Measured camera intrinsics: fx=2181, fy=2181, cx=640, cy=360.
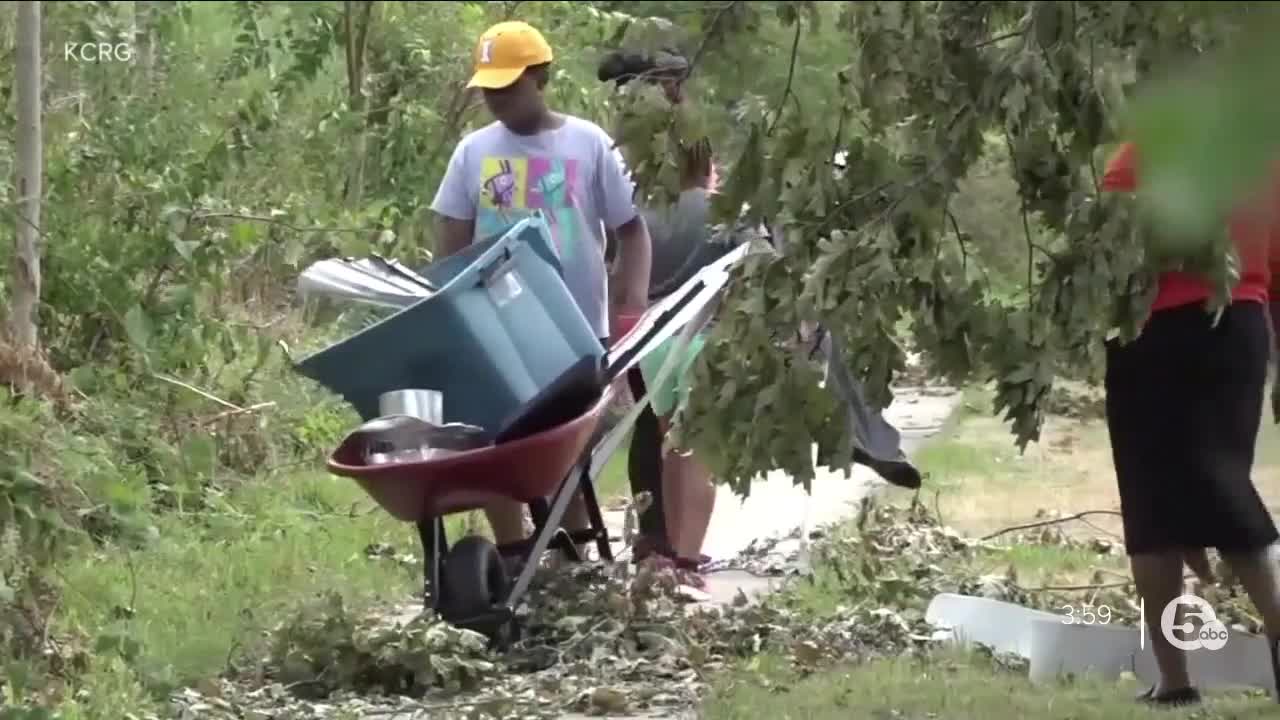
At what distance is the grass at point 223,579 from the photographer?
17.3ft

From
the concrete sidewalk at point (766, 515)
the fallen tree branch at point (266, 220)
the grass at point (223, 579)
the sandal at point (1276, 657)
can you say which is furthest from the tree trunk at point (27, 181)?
the sandal at point (1276, 657)

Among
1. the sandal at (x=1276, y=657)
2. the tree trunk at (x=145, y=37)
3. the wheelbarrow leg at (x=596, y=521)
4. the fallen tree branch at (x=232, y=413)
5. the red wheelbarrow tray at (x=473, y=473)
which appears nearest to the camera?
the sandal at (x=1276, y=657)

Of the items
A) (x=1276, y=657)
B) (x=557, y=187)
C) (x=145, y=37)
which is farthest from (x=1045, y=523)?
(x=145, y=37)

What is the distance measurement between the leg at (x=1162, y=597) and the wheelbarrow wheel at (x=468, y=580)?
1623 mm

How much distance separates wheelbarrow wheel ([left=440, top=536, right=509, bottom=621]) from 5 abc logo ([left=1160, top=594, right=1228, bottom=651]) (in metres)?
1.69

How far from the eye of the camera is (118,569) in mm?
6355

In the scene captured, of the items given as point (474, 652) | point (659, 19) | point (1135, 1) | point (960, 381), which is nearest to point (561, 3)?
point (474, 652)

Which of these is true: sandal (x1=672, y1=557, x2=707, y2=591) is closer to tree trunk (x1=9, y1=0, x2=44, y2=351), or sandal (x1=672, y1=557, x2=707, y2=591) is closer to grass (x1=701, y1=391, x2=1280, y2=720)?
grass (x1=701, y1=391, x2=1280, y2=720)

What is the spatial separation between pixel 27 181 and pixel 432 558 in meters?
2.00

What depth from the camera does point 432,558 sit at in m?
5.59

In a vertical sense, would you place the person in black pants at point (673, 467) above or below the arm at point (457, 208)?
below

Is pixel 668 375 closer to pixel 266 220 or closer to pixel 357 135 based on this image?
pixel 266 220
